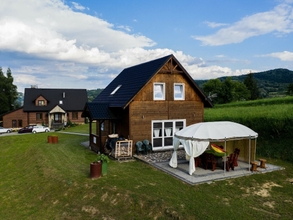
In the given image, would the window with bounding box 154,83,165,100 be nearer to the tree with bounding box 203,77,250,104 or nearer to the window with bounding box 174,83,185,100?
the window with bounding box 174,83,185,100

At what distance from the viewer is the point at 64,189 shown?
1101 centimetres

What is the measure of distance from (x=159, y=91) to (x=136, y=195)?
904 cm

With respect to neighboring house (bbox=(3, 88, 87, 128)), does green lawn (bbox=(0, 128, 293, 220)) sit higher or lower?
lower

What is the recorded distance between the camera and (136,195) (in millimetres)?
9414

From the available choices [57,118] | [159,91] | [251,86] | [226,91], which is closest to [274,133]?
[159,91]

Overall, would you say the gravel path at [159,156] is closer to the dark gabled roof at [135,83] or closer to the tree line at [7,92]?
the dark gabled roof at [135,83]

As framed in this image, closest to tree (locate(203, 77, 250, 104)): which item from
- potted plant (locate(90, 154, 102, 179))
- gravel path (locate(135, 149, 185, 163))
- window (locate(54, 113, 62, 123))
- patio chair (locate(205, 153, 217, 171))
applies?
window (locate(54, 113, 62, 123))

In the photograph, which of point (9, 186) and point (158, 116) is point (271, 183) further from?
point (9, 186)

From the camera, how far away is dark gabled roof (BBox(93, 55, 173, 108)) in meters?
16.1

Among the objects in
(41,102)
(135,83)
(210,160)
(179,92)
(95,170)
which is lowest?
(95,170)

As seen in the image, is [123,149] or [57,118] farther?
[57,118]

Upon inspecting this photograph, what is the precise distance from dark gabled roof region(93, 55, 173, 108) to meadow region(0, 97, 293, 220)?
182 inches

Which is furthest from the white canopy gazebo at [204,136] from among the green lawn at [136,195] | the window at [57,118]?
the window at [57,118]

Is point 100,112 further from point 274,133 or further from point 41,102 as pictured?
point 41,102
